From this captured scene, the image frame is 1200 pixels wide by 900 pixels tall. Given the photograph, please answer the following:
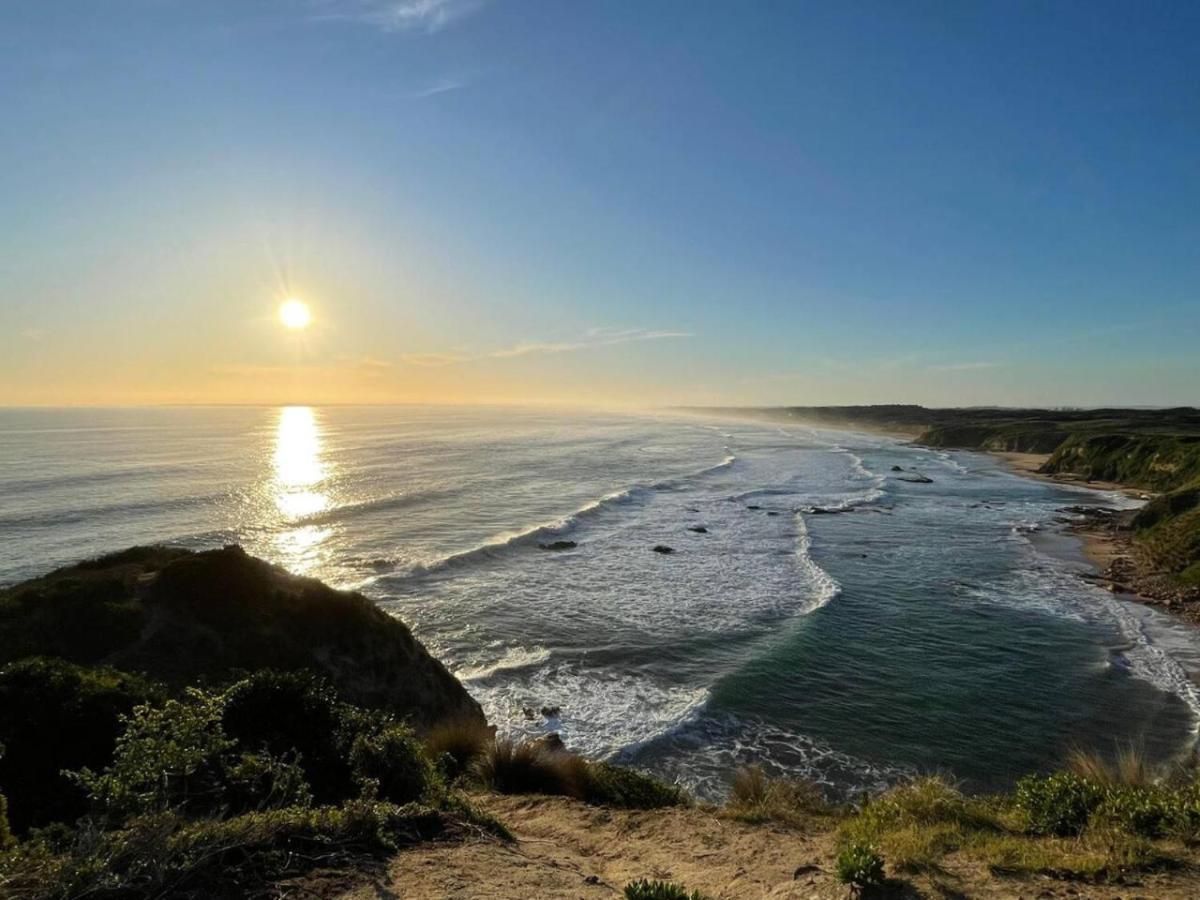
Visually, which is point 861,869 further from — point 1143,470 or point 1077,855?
point 1143,470

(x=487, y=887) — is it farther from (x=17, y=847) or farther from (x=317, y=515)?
(x=317, y=515)

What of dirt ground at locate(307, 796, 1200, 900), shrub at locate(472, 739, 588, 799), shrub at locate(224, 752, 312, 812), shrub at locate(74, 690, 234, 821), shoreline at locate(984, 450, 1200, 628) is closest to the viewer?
shrub at locate(74, 690, 234, 821)

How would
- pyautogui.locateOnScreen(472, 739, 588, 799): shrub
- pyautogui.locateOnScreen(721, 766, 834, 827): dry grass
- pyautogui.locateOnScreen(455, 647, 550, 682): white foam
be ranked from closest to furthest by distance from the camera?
pyautogui.locateOnScreen(721, 766, 834, 827): dry grass, pyautogui.locateOnScreen(472, 739, 588, 799): shrub, pyautogui.locateOnScreen(455, 647, 550, 682): white foam

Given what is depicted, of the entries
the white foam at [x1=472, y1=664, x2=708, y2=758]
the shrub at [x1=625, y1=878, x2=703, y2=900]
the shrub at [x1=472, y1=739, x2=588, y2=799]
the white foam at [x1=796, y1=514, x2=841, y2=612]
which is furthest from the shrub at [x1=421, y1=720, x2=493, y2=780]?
the white foam at [x1=796, y1=514, x2=841, y2=612]

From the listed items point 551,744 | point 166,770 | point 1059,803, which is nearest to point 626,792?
point 551,744

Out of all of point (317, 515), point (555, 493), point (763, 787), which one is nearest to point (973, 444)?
point (555, 493)

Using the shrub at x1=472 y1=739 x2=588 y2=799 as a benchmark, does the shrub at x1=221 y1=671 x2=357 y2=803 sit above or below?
above

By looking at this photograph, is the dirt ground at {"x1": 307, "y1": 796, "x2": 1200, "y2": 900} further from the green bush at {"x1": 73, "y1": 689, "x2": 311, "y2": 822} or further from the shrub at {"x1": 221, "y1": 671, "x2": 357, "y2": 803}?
the shrub at {"x1": 221, "y1": 671, "x2": 357, "y2": 803}
